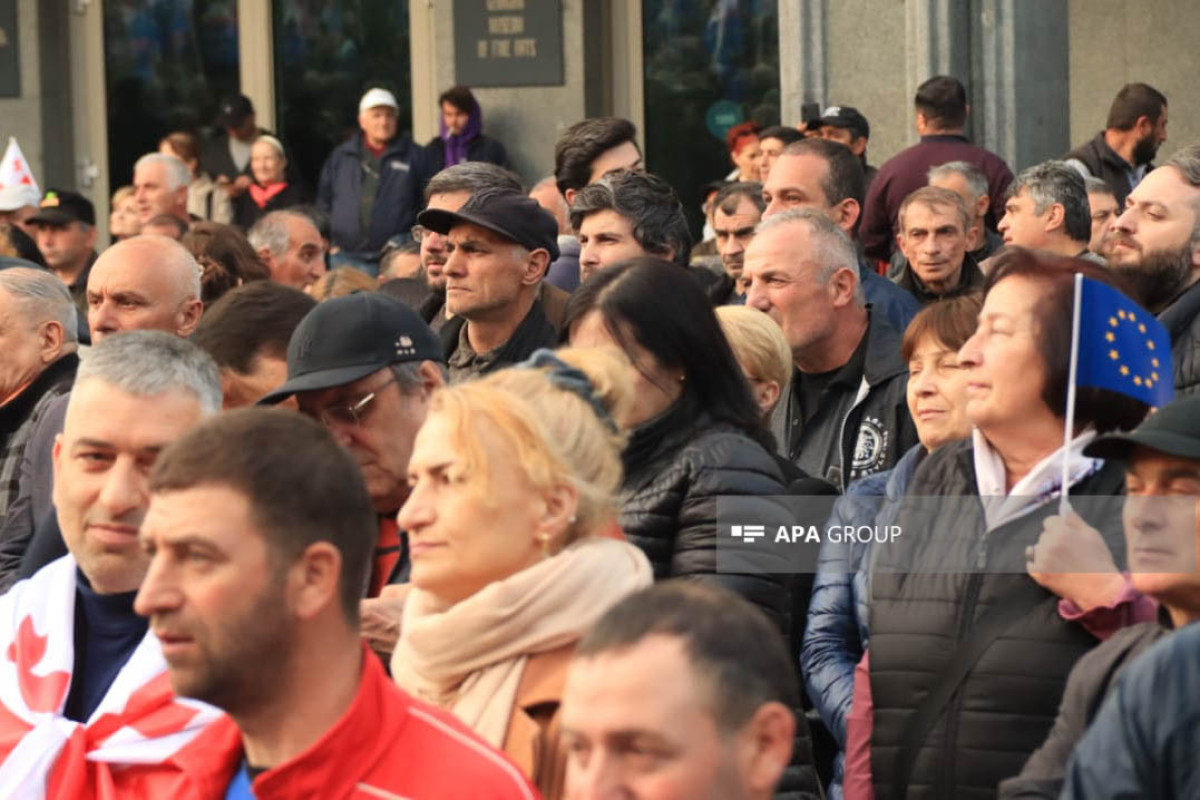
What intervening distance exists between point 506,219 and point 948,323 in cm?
164

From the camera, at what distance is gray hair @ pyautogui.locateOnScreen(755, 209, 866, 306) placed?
727cm

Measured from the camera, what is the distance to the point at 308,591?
372 cm

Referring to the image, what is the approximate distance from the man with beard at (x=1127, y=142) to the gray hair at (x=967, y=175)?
1.33 meters

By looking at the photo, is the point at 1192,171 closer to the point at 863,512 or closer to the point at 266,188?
the point at 863,512

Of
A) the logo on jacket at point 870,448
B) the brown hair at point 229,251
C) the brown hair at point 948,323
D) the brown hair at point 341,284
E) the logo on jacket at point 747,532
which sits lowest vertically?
the logo on jacket at point 870,448

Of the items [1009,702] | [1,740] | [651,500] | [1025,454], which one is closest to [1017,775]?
[1009,702]

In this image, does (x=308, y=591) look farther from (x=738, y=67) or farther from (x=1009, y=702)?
(x=738, y=67)

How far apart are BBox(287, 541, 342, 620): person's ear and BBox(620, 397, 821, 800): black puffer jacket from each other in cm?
148

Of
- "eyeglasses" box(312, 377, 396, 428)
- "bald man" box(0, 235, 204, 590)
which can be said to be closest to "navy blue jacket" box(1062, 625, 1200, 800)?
"eyeglasses" box(312, 377, 396, 428)

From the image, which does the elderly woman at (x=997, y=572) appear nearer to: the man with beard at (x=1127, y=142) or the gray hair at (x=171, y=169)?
the man with beard at (x=1127, y=142)

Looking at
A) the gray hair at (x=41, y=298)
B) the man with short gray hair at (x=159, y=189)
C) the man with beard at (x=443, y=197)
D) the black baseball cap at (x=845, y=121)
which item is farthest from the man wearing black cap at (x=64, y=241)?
the gray hair at (x=41, y=298)

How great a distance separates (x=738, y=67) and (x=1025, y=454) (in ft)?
38.9

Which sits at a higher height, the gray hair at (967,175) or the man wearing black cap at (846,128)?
the man wearing black cap at (846,128)

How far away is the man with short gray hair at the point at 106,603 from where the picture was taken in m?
4.39
